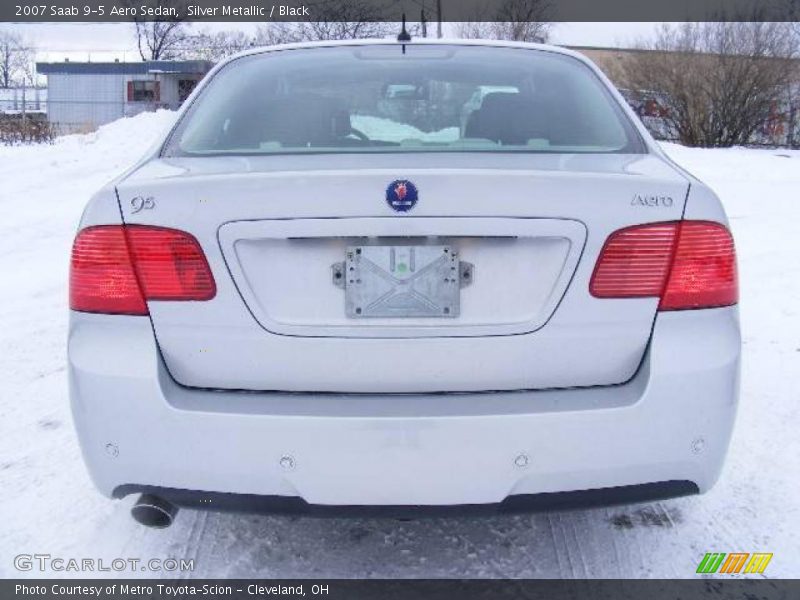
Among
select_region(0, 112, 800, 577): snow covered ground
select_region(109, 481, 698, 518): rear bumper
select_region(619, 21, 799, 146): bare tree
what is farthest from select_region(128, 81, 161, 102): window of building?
select_region(109, 481, 698, 518): rear bumper

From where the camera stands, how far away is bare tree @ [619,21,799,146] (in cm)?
2378

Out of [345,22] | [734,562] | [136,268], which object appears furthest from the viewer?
[345,22]

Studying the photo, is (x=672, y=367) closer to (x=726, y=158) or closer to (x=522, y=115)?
(x=522, y=115)

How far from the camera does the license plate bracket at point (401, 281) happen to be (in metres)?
2.06

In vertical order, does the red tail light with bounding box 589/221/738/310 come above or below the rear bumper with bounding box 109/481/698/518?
above

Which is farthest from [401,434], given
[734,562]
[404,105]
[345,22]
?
[345,22]

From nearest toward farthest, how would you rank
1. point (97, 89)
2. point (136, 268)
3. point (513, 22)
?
point (136, 268) → point (513, 22) → point (97, 89)

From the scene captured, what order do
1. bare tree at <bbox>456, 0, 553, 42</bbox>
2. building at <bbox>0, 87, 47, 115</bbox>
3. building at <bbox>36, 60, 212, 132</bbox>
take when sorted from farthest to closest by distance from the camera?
building at <bbox>0, 87, 47, 115</bbox>, building at <bbox>36, 60, 212, 132</bbox>, bare tree at <bbox>456, 0, 553, 42</bbox>

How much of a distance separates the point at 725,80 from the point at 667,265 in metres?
24.0

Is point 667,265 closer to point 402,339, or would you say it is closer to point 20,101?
point 402,339

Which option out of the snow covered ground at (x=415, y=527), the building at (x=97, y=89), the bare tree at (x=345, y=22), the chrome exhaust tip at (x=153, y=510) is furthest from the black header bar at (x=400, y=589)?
the building at (x=97, y=89)

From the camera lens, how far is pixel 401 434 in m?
2.04

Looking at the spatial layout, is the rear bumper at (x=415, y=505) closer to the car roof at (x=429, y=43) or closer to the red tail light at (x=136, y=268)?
the red tail light at (x=136, y=268)

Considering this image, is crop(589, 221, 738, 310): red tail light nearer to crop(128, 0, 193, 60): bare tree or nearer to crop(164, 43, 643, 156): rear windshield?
crop(164, 43, 643, 156): rear windshield
